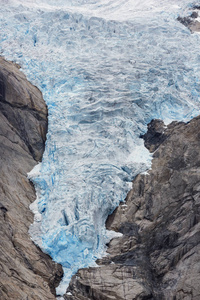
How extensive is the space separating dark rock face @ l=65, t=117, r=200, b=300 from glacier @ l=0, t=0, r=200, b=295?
1.58 ft

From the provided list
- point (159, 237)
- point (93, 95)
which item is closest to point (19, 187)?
point (159, 237)

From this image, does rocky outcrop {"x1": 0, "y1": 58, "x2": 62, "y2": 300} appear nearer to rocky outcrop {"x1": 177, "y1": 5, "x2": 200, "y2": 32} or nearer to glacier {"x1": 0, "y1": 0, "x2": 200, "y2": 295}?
glacier {"x1": 0, "y1": 0, "x2": 200, "y2": 295}

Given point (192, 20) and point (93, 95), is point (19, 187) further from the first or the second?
point (192, 20)

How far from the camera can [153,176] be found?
35.1ft

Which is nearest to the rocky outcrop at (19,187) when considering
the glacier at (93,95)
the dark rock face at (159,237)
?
the glacier at (93,95)

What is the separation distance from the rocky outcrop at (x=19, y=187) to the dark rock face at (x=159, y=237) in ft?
3.27

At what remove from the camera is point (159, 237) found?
29.5 ft

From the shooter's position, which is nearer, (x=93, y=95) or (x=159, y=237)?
(x=159, y=237)

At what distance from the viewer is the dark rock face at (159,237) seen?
312 inches

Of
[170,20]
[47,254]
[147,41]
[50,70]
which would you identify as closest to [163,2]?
[170,20]

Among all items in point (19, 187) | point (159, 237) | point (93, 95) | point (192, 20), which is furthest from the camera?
point (192, 20)

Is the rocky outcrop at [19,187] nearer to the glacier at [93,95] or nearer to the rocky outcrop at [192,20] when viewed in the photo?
the glacier at [93,95]

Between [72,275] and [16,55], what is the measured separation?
1119 cm

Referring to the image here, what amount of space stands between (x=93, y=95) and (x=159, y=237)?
24.0ft
